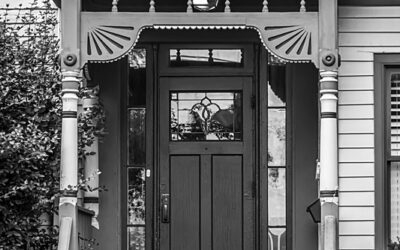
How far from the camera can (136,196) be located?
345 inches

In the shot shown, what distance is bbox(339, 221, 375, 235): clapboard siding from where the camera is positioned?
25.9 feet

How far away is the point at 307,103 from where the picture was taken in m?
8.62

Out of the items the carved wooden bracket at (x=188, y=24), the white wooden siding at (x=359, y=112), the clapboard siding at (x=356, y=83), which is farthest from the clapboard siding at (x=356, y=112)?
the carved wooden bracket at (x=188, y=24)

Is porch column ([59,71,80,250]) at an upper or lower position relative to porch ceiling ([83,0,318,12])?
lower

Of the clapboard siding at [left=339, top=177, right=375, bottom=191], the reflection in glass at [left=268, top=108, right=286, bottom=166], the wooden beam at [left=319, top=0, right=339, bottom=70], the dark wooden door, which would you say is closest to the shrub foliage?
the dark wooden door

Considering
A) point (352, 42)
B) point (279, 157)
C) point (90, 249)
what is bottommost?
point (90, 249)

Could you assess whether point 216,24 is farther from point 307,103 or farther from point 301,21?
point 307,103

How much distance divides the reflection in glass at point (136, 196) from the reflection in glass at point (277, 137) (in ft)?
4.33

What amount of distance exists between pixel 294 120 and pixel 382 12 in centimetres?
137

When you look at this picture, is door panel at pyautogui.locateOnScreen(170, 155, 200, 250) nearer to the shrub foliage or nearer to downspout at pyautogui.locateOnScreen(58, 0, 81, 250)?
the shrub foliage

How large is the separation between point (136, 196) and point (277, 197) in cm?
143

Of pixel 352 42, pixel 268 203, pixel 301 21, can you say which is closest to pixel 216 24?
pixel 301 21

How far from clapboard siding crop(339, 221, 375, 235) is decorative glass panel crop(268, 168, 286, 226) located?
2.92 ft

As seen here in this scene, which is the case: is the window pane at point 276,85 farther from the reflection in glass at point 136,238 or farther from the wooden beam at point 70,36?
the wooden beam at point 70,36
